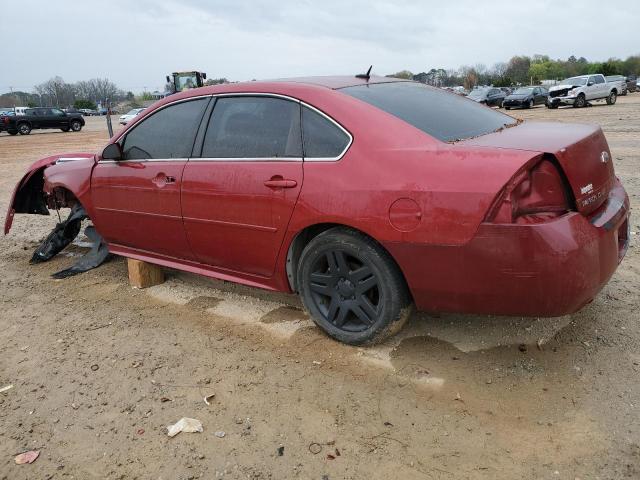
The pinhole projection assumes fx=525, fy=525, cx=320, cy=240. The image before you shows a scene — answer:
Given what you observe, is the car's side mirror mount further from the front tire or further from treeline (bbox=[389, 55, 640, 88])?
treeline (bbox=[389, 55, 640, 88])

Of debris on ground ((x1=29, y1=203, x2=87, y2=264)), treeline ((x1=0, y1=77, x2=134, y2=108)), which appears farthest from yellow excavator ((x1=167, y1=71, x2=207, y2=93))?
treeline ((x1=0, y1=77, x2=134, y2=108))

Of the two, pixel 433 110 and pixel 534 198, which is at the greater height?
pixel 433 110

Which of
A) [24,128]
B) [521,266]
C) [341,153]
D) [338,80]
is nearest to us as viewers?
[521,266]

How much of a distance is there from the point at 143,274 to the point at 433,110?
8.80 feet

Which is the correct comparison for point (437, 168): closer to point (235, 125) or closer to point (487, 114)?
point (487, 114)

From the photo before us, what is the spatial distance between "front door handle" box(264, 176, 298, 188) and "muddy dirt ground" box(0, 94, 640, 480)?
979 millimetres

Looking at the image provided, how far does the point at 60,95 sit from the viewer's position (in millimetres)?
92938

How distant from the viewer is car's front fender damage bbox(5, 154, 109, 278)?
4789 mm

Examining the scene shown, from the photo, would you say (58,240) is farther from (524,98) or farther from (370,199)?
(524,98)

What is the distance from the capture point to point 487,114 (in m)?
3.51

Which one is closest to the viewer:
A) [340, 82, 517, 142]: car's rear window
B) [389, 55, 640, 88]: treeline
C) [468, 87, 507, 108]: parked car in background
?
[340, 82, 517, 142]: car's rear window

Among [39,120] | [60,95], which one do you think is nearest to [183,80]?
[39,120]

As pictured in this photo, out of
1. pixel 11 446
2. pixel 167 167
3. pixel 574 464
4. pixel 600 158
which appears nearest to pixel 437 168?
pixel 600 158

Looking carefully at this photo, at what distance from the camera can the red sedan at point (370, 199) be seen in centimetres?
243
